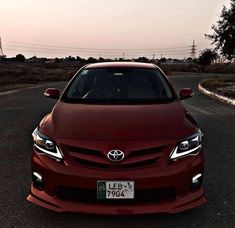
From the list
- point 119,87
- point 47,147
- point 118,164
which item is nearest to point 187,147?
point 118,164

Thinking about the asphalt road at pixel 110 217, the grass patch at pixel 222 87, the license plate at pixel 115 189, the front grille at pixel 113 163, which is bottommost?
the grass patch at pixel 222 87

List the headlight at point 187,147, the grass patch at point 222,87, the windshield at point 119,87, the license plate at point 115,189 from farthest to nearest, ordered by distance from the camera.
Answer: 1. the grass patch at point 222,87
2. the windshield at point 119,87
3. the headlight at point 187,147
4. the license plate at point 115,189

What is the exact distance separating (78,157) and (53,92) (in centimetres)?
228

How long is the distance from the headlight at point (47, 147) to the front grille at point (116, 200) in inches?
12.1

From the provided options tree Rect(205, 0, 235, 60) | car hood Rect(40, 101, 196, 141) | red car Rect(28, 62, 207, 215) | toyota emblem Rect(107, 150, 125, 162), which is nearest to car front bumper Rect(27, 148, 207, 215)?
red car Rect(28, 62, 207, 215)

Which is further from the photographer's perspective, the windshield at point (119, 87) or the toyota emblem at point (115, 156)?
the windshield at point (119, 87)

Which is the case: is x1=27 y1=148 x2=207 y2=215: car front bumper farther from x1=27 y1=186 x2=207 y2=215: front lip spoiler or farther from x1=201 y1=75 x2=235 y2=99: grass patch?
x1=201 y1=75 x2=235 y2=99: grass patch

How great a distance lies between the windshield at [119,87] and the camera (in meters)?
4.98

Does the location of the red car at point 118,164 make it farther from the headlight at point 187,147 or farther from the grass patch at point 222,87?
the grass patch at point 222,87

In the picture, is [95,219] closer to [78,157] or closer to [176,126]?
[78,157]

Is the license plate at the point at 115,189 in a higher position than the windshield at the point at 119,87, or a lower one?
lower

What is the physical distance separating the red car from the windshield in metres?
0.82

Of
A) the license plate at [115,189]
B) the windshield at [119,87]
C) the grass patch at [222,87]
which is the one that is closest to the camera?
the license plate at [115,189]

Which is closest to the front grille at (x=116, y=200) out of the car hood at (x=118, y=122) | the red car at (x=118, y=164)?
the red car at (x=118, y=164)
